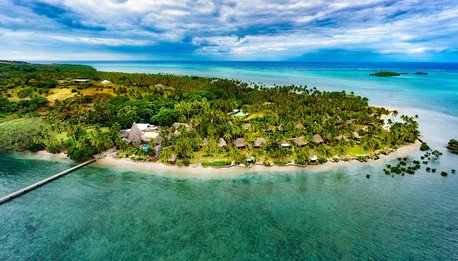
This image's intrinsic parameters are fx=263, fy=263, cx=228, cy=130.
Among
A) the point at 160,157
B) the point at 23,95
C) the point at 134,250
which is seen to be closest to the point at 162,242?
the point at 134,250

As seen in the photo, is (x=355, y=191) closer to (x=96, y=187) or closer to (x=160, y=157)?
(x=160, y=157)

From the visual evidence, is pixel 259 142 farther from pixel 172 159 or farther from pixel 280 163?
pixel 172 159

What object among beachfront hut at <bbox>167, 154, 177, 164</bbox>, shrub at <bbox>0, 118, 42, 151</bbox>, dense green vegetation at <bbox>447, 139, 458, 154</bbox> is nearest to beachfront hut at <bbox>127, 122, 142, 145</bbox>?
beachfront hut at <bbox>167, 154, 177, 164</bbox>

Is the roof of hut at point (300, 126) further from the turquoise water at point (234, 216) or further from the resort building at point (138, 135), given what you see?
the resort building at point (138, 135)

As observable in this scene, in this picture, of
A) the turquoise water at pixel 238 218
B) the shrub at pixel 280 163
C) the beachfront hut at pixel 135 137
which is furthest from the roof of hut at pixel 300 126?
the beachfront hut at pixel 135 137

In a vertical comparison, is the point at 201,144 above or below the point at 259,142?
below

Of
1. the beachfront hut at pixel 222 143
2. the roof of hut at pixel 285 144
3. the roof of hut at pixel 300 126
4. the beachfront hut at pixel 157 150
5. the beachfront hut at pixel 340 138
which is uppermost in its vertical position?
the roof of hut at pixel 300 126

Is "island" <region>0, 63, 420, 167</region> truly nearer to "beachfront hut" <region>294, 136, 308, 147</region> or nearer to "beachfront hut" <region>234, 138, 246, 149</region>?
"beachfront hut" <region>234, 138, 246, 149</region>

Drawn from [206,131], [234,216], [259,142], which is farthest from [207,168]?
[234,216]

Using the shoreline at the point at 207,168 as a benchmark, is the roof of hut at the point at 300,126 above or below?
above
